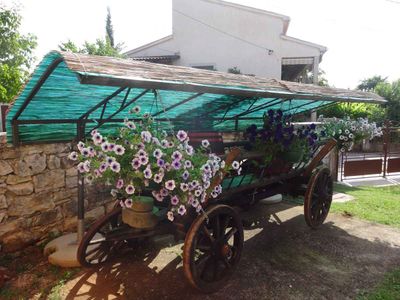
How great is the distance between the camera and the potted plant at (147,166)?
2129 mm

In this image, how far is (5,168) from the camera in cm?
324

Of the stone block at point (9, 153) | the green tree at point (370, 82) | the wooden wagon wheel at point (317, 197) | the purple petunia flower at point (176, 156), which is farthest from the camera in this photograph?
the green tree at point (370, 82)

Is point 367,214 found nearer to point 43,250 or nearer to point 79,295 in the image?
point 79,295

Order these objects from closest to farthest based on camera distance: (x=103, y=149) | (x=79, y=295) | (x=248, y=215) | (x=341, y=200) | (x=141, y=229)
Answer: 1. (x=103, y=149)
2. (x=141, y=229)
3. (x=79, y=295)
4. (x=248, y=215)
5. (x=341, y=200)

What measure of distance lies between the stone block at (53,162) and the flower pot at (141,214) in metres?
1.77

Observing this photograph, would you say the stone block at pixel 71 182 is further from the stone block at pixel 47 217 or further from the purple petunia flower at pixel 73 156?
the purple petunia flower at pixel 73 156

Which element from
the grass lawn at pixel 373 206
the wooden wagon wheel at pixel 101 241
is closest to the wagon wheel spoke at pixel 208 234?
the wooden wagon wheel at pixel 101 241

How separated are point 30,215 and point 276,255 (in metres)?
3.05

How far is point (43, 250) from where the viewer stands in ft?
11.7

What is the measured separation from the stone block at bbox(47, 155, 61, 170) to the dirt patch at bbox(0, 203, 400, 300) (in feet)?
3.76

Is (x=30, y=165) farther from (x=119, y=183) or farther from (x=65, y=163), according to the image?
(x=119, y=183)

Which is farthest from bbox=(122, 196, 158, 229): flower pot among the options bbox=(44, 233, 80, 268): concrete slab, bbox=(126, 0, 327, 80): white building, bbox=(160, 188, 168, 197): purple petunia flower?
bbox=(126, 0, 327, 80): white building

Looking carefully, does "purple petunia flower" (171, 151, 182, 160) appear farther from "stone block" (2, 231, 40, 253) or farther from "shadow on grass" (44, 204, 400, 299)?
"stone block" (2, 231, 40, 253)

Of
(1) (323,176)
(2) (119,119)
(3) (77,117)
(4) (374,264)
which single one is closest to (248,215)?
(1) (323,176)
